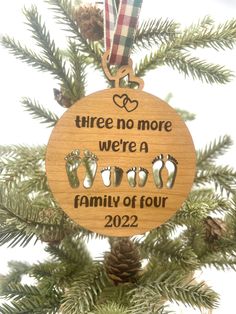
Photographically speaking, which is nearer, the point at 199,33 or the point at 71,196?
the point at 71,196

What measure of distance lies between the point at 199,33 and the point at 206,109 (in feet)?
1.20

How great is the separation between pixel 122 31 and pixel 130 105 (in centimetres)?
7

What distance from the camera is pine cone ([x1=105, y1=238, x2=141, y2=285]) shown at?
46 cm

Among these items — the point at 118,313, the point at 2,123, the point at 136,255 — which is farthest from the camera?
the point at 2,123

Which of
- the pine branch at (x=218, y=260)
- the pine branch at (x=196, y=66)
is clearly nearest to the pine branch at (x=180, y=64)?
the pine branch at (x=196, y=66)

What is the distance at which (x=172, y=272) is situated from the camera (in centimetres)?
45

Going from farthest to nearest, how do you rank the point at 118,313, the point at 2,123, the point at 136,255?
the point at 2,123 → the point at 136,255 → the point at 118,313

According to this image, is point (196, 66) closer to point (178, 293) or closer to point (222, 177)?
point (222, 177)

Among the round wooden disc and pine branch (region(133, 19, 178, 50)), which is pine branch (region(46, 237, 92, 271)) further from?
pine branch (region(133, 19, 178, 50))

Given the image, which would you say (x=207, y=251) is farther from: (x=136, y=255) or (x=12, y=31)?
(x=12, y=31)

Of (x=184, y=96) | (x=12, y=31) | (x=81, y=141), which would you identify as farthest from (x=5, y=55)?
(x=81, y=141)

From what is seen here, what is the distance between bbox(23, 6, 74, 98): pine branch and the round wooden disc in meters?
0.10

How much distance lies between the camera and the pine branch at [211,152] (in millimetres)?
561

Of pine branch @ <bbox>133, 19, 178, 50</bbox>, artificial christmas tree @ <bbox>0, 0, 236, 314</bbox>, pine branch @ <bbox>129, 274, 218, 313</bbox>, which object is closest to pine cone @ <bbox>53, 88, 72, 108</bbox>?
artificial christmas tree @ <bbox>0, 0, 236, 314</bbox>
